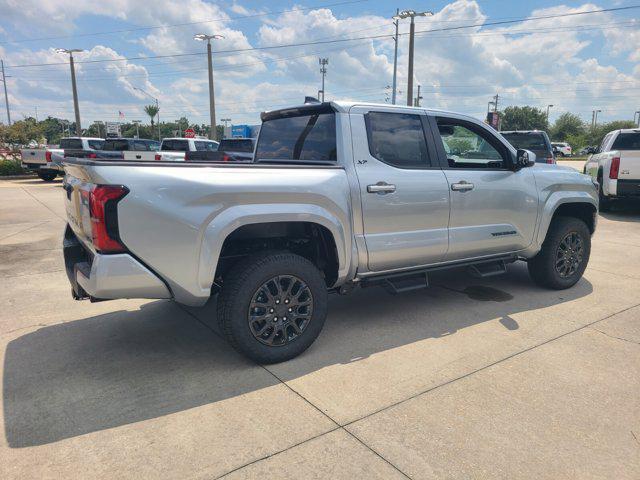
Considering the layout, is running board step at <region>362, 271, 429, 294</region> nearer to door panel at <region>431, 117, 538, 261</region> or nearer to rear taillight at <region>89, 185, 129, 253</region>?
door panel at <region>431, 117, 538, 261</region>

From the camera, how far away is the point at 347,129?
148 inches

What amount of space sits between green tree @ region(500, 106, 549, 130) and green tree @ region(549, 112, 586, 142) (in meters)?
2.88

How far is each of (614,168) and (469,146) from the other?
766cm

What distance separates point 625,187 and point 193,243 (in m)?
10.7

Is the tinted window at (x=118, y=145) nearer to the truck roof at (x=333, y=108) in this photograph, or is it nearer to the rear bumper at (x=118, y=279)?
the truck roof at (x=333, y=108)

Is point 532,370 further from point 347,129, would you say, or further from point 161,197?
point 161,197

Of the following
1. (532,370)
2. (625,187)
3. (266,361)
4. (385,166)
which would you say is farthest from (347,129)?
(625,187)

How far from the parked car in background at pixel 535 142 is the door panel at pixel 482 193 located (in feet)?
26.5

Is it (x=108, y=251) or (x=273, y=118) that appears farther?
(x=273, y=118)

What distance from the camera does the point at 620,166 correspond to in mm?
10445

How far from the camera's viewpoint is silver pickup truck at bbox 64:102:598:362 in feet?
9.51

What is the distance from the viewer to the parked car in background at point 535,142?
486 inches

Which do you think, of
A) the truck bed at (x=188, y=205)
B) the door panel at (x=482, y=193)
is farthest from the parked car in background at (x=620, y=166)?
the truck bed at (x=188, y=205)

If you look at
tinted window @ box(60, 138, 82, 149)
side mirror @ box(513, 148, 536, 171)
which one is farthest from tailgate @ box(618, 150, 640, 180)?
tinted window @ box(60, 138, 82, 149)
